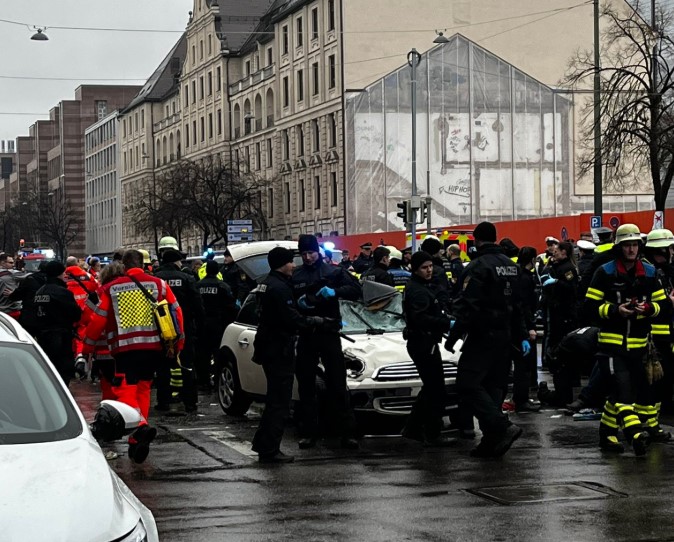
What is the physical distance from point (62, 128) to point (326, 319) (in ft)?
487

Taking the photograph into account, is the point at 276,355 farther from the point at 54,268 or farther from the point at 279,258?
the point at 54,268

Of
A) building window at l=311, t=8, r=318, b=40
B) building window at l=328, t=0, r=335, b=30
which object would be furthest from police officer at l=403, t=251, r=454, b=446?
building window at l=311, t=8, r=318, b=40

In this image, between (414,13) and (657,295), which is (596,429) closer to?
(657,295)

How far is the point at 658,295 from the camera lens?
1095cm

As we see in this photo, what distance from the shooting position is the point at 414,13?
68.4 meters

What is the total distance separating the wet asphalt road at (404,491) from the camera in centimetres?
789

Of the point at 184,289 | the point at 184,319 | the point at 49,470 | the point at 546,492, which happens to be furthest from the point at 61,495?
the point at 184,319

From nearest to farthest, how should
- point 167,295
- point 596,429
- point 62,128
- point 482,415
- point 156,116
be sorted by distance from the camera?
point 482,415, point 167,295, point 596,429, point 156,116, point 62,128

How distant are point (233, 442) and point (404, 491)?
3259mm

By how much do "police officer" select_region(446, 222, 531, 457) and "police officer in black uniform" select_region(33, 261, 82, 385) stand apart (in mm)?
5450

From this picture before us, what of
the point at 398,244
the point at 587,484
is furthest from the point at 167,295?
the point at 398,244

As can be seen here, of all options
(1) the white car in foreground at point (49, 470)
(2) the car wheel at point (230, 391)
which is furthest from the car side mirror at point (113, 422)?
(2) the car wheel at point (230, 391)

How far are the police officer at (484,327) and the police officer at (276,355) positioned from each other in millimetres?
1336

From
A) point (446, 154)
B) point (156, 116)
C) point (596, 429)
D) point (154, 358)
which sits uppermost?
point (156, 116)
